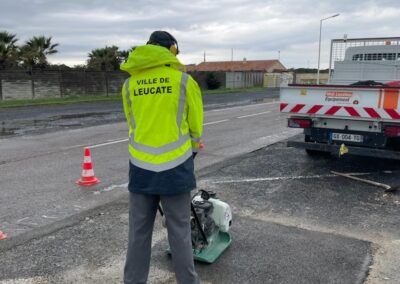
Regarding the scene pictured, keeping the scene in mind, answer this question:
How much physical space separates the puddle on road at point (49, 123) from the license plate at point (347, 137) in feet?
28.4

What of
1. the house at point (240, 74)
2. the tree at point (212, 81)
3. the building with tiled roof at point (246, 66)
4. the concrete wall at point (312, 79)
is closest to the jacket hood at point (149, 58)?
the concrete wall at point (312, 79)

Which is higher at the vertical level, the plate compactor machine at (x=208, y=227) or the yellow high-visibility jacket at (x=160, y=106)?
the yellow high-visibility jacket at (x=160, y=106)

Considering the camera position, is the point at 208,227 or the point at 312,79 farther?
the point at 312,79

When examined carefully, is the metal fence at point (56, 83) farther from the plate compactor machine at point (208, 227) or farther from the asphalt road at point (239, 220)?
the plate compactor machine at point (208, 227)

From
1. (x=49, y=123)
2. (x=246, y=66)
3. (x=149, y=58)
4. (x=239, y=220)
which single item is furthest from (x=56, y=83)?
(x=246, y=66)

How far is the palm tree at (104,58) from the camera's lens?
35.7m

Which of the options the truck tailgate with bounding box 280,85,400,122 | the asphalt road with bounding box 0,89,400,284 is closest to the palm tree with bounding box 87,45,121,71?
the asphalt road with bounding box 0,89,400,284

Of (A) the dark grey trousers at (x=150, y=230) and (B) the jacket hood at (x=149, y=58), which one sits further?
(A) the dark grey trousers at (x=150, y=230)

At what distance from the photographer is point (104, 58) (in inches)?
1407

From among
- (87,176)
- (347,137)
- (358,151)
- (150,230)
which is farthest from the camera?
(347,137)

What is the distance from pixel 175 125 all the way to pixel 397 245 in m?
2.89

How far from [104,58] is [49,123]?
72.6 feet

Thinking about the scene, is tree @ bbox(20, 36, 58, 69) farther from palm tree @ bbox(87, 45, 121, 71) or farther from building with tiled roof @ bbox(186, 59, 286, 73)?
building with tiled roof @ bbox(186, 59, 286, 73)

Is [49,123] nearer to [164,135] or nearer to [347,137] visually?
[347,137]
